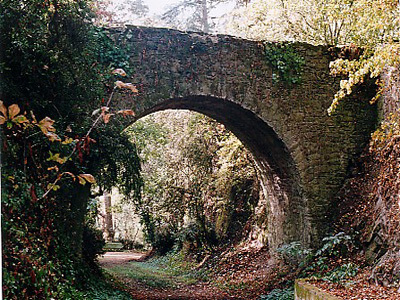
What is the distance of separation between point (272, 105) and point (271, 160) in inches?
46.5

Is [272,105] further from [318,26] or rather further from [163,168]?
[163,168]

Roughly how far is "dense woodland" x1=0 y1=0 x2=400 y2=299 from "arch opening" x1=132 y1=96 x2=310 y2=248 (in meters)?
0.52

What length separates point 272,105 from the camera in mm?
6848

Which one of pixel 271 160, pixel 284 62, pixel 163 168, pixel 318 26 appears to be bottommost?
pixel 271 160

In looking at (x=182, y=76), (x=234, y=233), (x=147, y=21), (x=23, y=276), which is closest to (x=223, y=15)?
(x=147, y=21)

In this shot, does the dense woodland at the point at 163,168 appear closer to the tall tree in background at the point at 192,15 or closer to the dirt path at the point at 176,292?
the dirt path at the point at 176,292

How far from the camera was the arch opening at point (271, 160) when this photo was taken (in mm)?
6844

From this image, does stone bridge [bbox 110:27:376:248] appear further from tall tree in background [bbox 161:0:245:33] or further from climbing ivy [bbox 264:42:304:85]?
tall tree in background [bbox 161:0:245:33]

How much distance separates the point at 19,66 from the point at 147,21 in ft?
37.2

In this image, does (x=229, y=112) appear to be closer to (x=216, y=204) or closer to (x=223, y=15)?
(x=216, y=204)

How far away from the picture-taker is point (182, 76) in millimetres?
6367

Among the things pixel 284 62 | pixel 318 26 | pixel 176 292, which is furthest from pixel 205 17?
pixel 176 292

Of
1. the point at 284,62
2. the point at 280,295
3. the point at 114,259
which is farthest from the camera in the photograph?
the point at 114,259

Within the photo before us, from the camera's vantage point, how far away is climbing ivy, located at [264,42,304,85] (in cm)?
693
